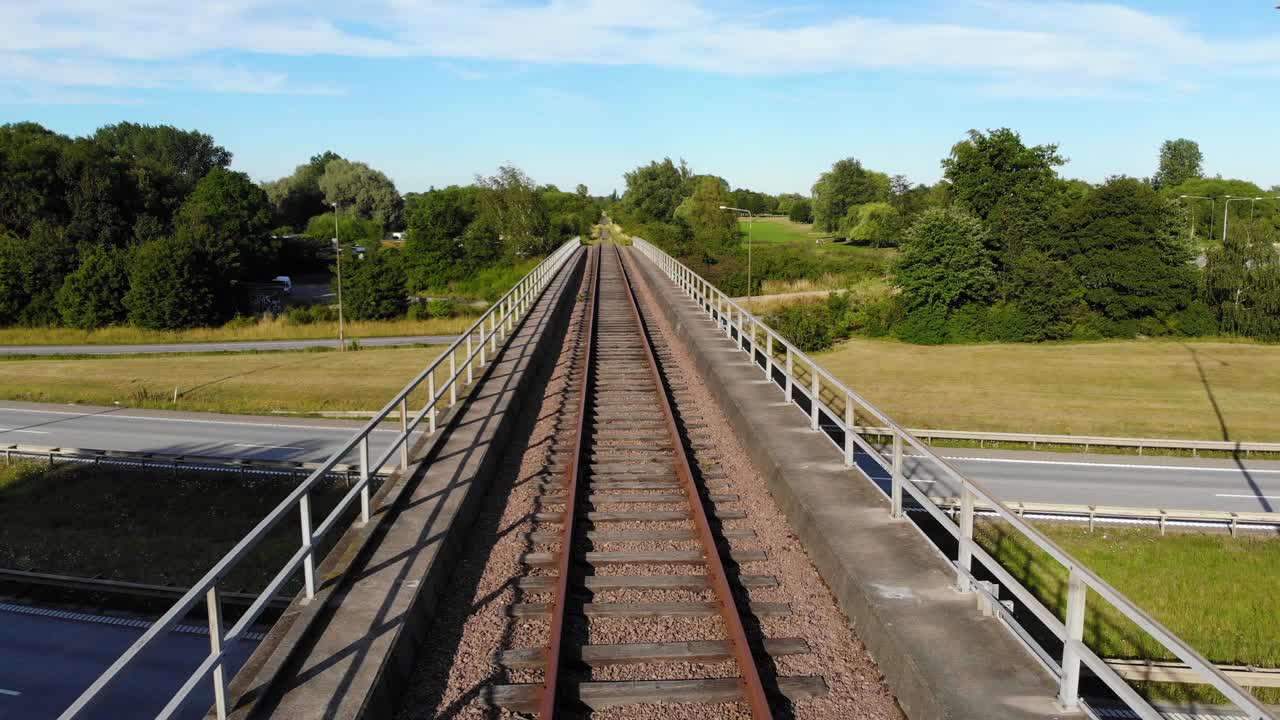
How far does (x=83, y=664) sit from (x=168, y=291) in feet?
217

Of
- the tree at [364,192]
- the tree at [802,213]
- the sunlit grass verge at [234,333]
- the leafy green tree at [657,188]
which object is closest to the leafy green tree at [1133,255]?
the sunlit grass verge at [234,333]

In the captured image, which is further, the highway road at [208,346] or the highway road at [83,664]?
the highway road at [208,346]

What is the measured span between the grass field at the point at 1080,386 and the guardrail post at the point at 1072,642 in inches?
1084

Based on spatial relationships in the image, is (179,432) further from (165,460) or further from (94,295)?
(94,295)

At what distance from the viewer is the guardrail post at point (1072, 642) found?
521 centimetres

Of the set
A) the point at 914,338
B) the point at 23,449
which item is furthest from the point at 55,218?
the point at 914,338

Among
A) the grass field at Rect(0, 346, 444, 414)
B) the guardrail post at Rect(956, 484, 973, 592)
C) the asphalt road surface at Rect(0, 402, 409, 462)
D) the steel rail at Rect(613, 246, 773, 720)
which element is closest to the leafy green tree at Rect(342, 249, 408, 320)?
the grass field at Rect(0, 346, 444, 414)

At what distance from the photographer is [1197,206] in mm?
120875

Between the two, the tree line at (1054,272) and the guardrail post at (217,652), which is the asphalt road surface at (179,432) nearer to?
the guardrail post at (217,652)

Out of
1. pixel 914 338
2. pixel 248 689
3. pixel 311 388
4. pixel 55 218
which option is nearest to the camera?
pixel 248 689

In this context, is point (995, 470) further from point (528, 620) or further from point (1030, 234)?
point (1030, 234)

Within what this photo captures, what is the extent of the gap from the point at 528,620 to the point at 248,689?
238 cm

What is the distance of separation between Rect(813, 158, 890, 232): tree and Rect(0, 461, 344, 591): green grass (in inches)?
5109

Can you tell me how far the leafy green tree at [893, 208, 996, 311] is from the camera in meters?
61.6
